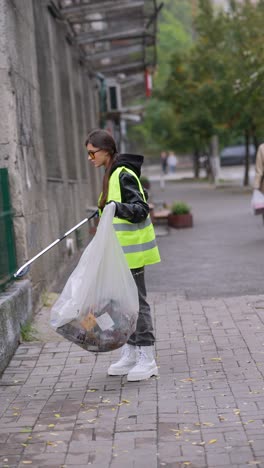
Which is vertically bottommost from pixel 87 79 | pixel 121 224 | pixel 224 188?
pixel 224 188

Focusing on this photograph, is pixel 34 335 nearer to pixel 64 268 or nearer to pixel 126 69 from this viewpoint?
pixel 64 268

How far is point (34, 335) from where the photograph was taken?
8.21m

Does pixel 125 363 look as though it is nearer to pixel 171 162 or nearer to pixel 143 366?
pixel 143 366

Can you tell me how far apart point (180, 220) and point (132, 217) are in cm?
1250

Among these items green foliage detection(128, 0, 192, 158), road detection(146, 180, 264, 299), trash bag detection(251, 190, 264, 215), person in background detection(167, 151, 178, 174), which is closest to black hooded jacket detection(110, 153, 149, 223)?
road detection(146, 180, 264, 299)

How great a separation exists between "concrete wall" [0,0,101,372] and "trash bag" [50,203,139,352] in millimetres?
2431

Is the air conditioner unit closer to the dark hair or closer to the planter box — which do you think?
the planter box

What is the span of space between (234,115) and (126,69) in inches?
288

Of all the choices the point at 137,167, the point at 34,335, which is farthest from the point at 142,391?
the point at 34,335

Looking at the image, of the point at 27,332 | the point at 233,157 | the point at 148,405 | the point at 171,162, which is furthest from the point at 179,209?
the point at 233,157

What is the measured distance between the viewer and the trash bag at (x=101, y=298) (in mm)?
6133

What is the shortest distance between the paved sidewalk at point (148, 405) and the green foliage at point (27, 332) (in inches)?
5.8

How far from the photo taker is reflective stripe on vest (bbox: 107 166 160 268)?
632 cm

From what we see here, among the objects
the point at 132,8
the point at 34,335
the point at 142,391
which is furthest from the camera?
the point at 132,8
